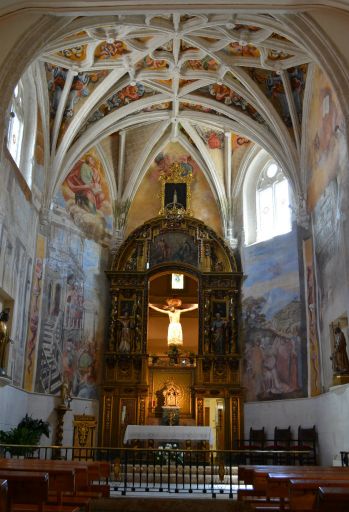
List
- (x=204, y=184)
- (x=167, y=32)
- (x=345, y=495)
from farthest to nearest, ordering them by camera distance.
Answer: (x=204, y=184)
(x=167, y=32)
(x=345, y=495)

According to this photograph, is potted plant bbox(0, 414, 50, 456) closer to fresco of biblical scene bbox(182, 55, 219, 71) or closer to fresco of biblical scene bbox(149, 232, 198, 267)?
fresco of biblical scene bbox(149, 232, 198, 267)

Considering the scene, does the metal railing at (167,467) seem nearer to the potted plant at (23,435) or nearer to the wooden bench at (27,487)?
the potted plant at (23,435)

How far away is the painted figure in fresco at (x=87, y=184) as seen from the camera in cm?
2022

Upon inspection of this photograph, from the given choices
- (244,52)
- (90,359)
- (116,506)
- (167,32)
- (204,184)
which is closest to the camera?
(116,506)

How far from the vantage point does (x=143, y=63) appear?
707 inches

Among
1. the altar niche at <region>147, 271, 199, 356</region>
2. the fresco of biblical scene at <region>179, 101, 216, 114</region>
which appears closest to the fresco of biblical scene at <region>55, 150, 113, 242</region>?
the altar niche at <region>147, 271, 199, 356</region>

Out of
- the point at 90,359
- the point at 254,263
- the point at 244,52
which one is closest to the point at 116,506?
the point at 90,359

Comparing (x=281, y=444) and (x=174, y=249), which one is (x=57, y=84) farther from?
(x=281, y=444)

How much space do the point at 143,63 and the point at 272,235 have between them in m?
7.22

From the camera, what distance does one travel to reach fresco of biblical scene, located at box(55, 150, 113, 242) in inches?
778

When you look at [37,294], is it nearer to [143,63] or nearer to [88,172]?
[88,172]

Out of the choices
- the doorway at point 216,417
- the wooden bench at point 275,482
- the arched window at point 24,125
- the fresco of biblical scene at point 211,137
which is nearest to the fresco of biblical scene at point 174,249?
the fresco of biblical scene at point 211,137

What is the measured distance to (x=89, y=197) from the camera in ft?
67.7

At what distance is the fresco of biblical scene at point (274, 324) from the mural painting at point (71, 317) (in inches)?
207
